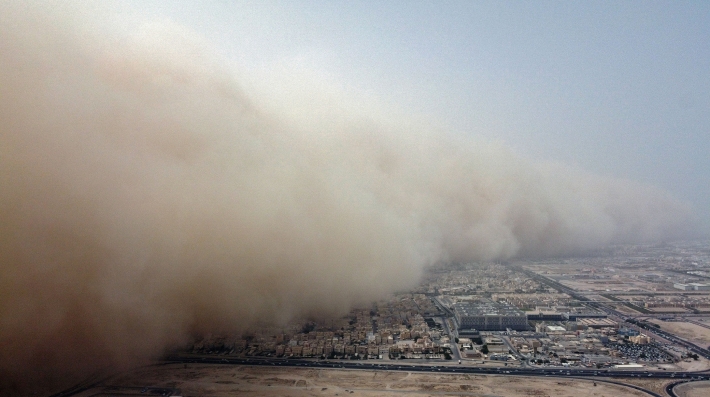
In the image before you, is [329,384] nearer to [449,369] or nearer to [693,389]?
[449,369]

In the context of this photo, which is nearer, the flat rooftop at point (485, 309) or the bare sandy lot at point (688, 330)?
the bare sandy lot at point (688, 330)

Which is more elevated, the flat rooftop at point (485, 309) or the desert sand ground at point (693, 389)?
the flat rooftop at point (485, 309)

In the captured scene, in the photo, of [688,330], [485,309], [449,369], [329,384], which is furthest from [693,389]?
[329,384]

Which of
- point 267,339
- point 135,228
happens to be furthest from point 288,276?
point 135,228

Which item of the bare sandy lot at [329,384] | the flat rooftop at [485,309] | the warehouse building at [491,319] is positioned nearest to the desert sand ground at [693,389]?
the bare sandy lot at [329,384]

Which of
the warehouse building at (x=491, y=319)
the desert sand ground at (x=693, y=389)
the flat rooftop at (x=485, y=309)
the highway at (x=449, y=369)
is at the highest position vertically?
→ the flat rooftop at (x=485, y=309)

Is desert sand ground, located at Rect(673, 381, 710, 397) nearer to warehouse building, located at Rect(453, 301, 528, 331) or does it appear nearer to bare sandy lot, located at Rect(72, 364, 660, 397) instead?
bare sandy lot, located at Rect(72, 364, 660, 397)

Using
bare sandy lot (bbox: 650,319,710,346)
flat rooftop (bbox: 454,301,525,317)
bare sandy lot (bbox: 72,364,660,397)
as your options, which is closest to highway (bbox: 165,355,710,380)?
bare sandy lot (bbox: 72,364,660,397)

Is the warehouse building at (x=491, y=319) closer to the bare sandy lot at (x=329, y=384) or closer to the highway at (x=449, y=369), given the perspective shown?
the highway at (x=449, y=369)
